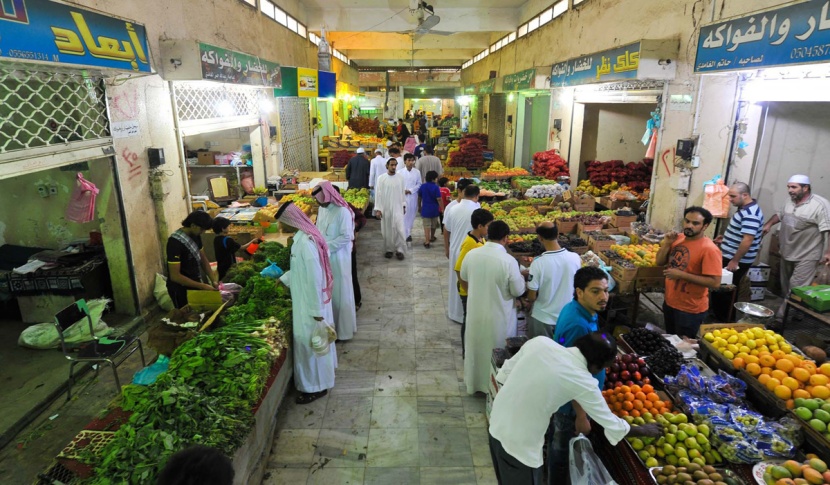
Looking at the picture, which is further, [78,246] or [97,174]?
[78,246]

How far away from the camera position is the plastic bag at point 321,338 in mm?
4598

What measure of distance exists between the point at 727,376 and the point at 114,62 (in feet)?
22.8

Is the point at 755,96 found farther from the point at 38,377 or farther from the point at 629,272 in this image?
the point at 38,377

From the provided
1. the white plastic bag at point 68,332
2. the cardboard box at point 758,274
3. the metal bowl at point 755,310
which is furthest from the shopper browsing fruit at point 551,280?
the white plastic bag at point 68,332

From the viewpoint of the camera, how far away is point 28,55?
3.92 meters

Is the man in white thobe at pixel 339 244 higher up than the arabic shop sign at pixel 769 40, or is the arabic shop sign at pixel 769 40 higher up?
the arabic shop sign at pixel 769 40

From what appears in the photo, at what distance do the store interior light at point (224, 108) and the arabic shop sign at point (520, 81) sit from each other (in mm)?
6786

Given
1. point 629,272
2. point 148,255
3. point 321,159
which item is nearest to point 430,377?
point 629,272

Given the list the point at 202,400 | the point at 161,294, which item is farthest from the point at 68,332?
the point at 202,400

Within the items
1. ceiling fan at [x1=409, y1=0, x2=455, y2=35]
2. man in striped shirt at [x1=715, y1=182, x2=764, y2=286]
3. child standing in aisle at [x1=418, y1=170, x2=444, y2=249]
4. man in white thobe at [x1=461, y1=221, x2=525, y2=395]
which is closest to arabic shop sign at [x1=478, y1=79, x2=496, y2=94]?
ceiling fan at [x1=409, y1=0, x2=455, y2=35]

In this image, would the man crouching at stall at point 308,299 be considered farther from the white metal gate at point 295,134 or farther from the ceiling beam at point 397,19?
the ceiling beam at point 397,19

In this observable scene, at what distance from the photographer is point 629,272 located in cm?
577

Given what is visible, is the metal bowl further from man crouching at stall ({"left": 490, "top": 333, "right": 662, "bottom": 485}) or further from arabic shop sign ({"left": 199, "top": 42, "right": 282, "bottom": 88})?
arabic shop sign ({"left": 199, "top": 42, "right": 282, "bottom": 88})

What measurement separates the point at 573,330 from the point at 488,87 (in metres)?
14.7
